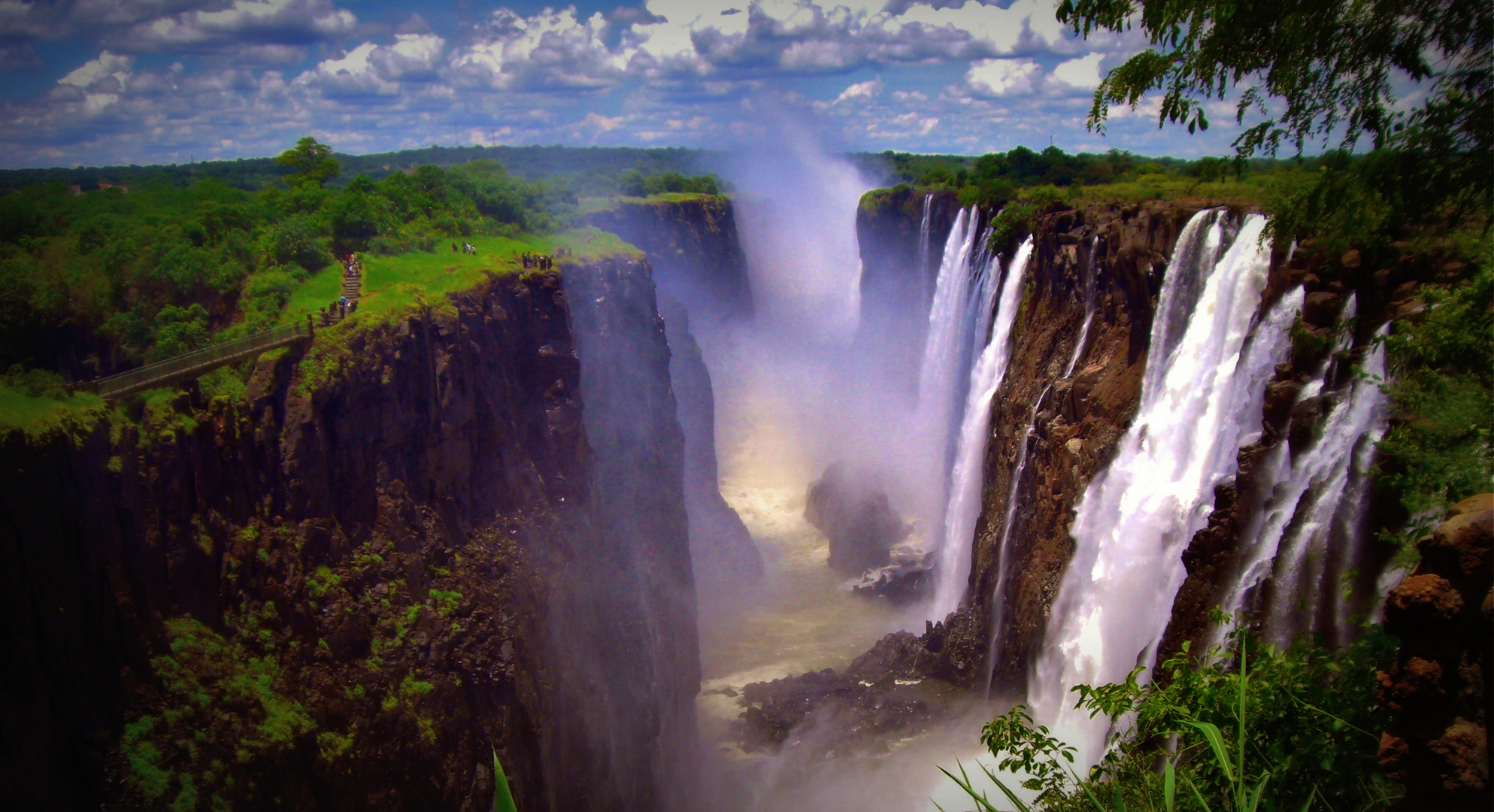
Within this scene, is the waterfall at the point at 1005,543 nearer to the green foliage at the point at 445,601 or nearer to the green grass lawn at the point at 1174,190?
the green grass lawn at the point at 1174,190

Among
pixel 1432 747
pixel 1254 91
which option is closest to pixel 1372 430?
pixel 1254 91

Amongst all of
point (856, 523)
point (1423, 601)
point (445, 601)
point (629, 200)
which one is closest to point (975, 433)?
point (856, 523)

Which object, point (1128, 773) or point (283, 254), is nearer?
point (1128, 773)

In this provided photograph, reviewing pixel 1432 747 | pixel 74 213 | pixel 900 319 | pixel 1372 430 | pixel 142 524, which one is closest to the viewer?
pixel 1432 747

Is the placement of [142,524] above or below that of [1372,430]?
below

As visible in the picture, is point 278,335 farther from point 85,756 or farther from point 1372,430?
point 1372,430

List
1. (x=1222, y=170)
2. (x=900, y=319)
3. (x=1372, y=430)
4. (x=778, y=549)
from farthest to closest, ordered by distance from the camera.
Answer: (x=900, y=319) < (x=778, y=549) < (x=1372, y=430) < (x=1222, y=170)

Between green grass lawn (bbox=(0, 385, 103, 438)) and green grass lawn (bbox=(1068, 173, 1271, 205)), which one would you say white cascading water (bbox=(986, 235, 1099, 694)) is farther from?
green grass lawn (bbox=(0, 385, 103, 438))

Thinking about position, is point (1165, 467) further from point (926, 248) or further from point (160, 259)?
point (926, 248)
